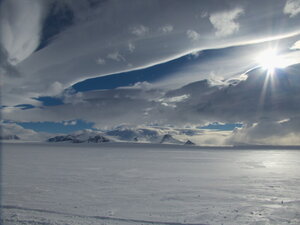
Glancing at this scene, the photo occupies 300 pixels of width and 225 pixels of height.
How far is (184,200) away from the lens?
11.8m

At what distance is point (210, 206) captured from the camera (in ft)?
35.6

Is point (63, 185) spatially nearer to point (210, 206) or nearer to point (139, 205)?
point (139, 205)

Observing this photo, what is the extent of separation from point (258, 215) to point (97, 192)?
814 cm

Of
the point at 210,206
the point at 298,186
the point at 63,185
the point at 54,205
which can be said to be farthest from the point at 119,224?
the point at 298,186

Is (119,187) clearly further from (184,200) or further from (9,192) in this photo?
(9,192)

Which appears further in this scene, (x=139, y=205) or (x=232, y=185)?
(x=232, y=185)

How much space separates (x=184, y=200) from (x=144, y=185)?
406 cm

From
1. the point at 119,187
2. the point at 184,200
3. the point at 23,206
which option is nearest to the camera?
the point at 23,206

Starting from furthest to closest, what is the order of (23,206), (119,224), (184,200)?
(184,200), (23,206), (119,224)

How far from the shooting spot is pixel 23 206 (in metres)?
10.4

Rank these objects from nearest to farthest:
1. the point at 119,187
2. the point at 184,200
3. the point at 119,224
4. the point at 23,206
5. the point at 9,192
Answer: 1. the point at 119,224
2. the point at 23,206
3. the point at 184,200
4. the point at 9,192
5. the point at 119,187

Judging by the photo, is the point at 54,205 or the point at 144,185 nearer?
the point at 54,205

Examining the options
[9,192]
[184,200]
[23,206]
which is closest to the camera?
[23,206]

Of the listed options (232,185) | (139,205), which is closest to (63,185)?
(139,205)
